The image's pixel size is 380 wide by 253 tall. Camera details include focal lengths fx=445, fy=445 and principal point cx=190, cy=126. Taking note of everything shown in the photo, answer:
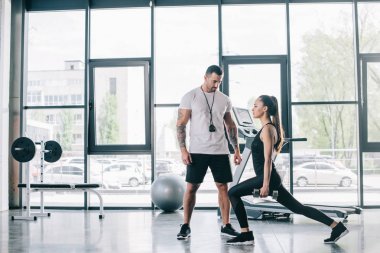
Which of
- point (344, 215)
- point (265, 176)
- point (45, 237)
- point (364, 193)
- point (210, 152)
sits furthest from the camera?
point (364, 193)

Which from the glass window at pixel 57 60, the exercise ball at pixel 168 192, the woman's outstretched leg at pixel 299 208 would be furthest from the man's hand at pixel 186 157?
the glass window at pixel 57 60

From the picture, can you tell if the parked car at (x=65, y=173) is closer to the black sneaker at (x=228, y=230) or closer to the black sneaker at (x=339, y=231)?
the black sneaker at (x=228, y=230)

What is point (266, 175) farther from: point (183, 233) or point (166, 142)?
point (166, 142)

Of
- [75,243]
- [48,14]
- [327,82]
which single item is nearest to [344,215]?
[327,82]

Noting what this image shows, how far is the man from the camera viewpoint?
4.01 m

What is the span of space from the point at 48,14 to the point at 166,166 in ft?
10.5

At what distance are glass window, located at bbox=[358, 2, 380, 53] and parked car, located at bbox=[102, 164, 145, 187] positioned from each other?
397 cm

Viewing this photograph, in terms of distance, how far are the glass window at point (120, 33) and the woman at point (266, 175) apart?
369 centimetres

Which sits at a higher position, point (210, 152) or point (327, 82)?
point (327, 82)

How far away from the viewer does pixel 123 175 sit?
7.13 metres

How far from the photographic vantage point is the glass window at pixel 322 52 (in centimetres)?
684

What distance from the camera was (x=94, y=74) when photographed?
7.12 m

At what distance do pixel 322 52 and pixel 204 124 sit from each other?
363 cm

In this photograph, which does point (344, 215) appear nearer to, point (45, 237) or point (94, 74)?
point (45, 237)
